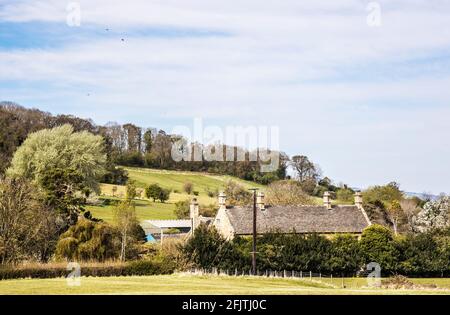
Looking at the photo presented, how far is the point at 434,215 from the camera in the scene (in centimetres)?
9138

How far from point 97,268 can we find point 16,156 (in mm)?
37128

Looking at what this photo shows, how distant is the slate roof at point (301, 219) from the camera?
68.6 m

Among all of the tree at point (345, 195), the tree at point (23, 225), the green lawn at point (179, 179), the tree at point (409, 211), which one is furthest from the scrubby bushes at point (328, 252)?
the green lawn at point (179, 179)

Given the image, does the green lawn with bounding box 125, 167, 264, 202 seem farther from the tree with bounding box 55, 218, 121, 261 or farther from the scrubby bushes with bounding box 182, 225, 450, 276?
the tree with bounding box 55, 218, 121, 261

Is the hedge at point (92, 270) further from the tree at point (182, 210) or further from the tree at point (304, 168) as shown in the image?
the tree at point (304, 168)

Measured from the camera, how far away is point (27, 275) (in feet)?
158

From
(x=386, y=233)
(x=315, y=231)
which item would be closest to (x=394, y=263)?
(x=386, y=233)

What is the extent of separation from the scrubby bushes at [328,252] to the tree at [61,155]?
27588mm

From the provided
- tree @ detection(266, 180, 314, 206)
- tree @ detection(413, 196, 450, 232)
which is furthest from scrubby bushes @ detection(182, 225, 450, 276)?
tree @ detection(266, 180, 314, 206)

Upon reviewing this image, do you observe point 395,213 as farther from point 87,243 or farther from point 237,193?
point 87,243

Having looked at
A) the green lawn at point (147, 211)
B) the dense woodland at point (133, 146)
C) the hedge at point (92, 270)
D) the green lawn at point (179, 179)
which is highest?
the dense woodland at point (133, 146)

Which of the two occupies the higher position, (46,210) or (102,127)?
(102,127)

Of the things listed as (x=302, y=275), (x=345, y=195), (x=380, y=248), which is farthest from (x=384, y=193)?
(x=302, y=275)

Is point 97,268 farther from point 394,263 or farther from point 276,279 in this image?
point 394,263
